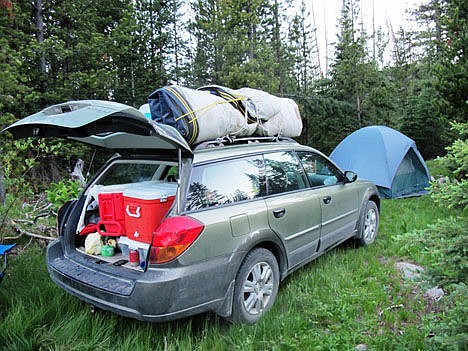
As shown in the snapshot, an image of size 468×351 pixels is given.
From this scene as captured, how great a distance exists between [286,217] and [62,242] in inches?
79.3

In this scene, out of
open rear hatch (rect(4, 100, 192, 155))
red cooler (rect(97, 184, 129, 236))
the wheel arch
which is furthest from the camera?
the wheel arch

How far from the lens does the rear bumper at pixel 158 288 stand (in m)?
2.10

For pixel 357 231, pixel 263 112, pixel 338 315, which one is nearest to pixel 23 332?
pixel 338 315

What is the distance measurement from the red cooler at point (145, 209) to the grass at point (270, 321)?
708mm

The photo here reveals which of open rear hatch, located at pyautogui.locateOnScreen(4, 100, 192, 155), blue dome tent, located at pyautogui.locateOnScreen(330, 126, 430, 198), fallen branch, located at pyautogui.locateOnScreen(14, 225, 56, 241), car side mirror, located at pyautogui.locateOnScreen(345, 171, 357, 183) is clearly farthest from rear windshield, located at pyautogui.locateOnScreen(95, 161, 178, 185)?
blue dome tent, located at pyautogui.locateOnScreen(330, 126, 430, 198)

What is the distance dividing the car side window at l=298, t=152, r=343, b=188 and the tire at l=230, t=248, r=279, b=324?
1149 millimetres

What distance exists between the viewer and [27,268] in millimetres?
3449

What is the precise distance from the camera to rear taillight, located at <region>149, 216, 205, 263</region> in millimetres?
2162

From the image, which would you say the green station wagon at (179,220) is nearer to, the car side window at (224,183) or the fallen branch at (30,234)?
the car side window at (224,183)

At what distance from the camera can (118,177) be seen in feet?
10.4

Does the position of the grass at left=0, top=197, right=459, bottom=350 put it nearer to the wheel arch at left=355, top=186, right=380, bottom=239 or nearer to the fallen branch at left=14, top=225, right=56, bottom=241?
the fallen branch at left=14, top=225, right=56, bottom=241

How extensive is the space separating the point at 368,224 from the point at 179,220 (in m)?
3.25

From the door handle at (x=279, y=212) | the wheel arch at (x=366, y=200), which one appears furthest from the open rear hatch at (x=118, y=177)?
the wheel arch at (x=366, y=200)

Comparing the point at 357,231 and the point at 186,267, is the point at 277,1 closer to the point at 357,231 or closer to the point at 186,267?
the point at 357,231
